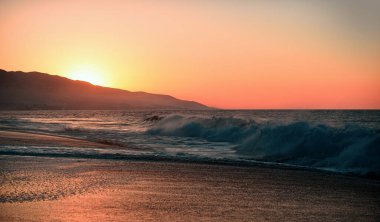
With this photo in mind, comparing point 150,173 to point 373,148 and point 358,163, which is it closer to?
point 358,163

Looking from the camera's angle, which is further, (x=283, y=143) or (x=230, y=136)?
(x=230, y=136)

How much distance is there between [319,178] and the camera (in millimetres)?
13633

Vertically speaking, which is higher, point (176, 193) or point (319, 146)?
point (319, 146)

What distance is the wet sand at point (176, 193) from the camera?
8523 millimetres

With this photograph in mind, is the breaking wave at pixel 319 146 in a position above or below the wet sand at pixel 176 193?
above

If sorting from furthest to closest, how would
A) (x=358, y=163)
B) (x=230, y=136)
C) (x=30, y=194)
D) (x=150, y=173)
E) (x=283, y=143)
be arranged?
(x=230, y=136) < (x=283, y=143) < (x=358, y=163) < (x=150, y=173) < (x=30, y=194)

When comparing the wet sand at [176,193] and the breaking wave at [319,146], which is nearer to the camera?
the wet sand at [176,193]

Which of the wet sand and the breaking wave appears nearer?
the wet sand

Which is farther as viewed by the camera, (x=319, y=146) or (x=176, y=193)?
(x=319, y=146)

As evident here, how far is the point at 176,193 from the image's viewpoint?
10539mm

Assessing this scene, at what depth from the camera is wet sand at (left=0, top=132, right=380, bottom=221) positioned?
8523 mm

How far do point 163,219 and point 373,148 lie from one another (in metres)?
12.3

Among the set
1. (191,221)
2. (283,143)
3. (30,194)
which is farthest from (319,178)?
(283,143)

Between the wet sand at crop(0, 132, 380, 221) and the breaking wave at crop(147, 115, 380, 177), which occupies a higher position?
the breaking wave at crop(147, 115, 380, 177)
